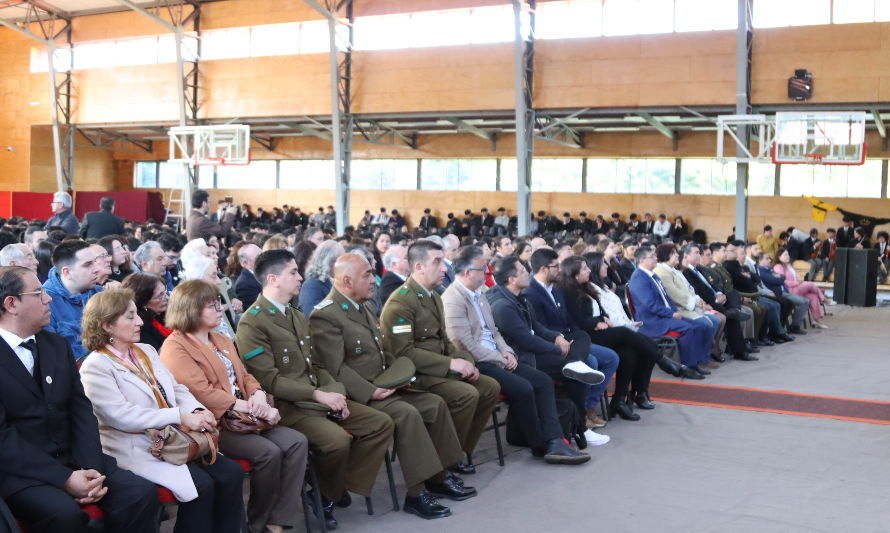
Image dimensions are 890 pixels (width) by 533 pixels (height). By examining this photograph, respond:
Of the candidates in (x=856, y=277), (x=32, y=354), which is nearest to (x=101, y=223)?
(x=32, y=354)

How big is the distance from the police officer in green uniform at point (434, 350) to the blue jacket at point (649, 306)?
3.25 meters

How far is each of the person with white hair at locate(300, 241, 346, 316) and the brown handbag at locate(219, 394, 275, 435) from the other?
Answer: 160 centimetres

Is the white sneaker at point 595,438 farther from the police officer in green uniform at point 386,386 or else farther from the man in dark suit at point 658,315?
the man in dark suit at point 658,315

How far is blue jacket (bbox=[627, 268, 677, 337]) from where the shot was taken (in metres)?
7.70

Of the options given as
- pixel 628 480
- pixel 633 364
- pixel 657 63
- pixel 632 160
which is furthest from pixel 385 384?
pixel 632 160

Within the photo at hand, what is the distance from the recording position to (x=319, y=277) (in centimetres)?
528

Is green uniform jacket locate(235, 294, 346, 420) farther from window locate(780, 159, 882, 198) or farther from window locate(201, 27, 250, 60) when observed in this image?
window locate(780, 159, 882, 198)

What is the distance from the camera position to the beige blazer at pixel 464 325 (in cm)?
505

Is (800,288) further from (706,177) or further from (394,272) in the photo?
(706,177)

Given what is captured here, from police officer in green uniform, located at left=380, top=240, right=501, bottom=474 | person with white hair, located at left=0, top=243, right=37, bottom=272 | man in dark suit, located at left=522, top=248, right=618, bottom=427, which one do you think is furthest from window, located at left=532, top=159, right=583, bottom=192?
person with white hair, located at left=0, top=243, right=37, bottom=272

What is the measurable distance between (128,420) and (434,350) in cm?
203

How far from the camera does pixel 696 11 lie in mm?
15141

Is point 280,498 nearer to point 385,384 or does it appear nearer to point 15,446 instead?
point 385,384

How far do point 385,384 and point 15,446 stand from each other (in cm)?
185
